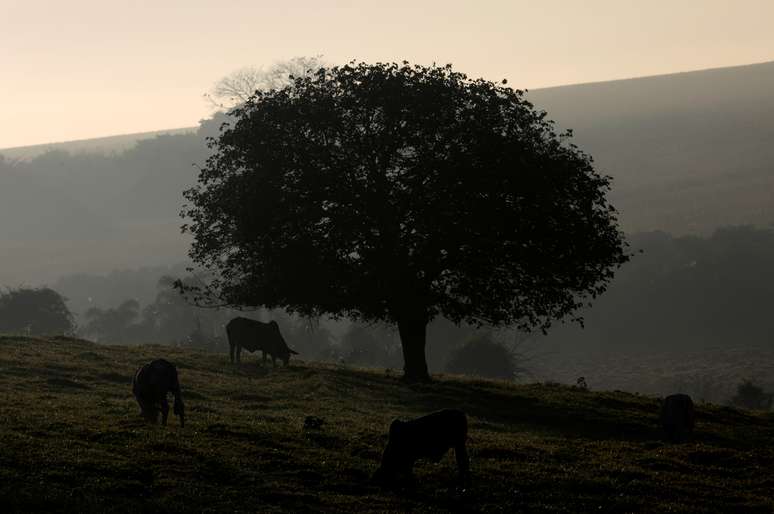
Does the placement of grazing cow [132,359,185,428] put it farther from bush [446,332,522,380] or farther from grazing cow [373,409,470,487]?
bush [446,332,522,380]

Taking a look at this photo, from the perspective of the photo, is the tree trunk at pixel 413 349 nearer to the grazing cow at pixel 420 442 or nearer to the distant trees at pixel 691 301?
the grazing cow at pixel 420 442

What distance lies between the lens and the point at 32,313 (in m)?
93.3

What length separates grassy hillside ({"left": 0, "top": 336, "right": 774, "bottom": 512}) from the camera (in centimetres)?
2050

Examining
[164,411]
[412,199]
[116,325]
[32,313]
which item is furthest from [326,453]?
[116,325]

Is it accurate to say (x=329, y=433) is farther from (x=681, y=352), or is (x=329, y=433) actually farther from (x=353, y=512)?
(x=681, y=352)

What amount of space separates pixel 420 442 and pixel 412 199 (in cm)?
2171

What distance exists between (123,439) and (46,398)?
9.45 metres

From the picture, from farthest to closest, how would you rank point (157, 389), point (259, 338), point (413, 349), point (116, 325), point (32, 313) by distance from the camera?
1. point (116, 325)
2. point (32, 313)
3. point (259, 338)
4. point (413, 349)
5. point (157, 389)

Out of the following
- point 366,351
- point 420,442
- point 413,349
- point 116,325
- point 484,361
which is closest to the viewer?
point 420,442

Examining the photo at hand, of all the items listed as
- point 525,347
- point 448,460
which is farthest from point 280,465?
point 525,347

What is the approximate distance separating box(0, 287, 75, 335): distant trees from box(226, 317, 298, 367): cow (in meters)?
48.5

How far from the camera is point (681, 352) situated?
12638cm

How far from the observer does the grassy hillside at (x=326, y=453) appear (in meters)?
20.5

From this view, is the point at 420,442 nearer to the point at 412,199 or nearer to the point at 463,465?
the point at 463,465
